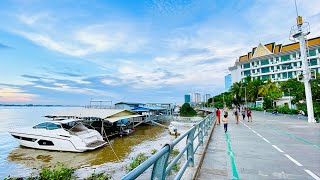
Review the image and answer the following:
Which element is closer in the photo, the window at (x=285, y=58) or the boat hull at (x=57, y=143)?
the boat hull at (x=57, y=143)

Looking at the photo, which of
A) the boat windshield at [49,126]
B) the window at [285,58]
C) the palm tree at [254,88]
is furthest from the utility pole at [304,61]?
the window at [285,58]

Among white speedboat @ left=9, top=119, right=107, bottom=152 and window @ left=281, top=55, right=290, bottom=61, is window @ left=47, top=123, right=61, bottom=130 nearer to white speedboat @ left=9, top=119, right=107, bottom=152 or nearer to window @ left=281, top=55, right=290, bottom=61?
white speedboat @ left=9, top=119, right=107, bottom=152

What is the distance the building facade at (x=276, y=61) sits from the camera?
57281mm

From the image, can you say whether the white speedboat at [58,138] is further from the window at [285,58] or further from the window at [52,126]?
the window at [285,58]

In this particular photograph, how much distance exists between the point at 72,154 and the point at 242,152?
542 inches

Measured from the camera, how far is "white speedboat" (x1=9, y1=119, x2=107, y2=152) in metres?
16.3

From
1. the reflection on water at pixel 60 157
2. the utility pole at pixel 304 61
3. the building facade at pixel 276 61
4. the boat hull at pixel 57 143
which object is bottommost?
the reflection on water at pixel 60 157

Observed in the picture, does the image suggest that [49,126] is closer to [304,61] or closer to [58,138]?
[58,138]

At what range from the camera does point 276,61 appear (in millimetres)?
64250

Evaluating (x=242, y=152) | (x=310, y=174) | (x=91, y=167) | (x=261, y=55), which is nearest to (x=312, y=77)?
(x=242, y=152)

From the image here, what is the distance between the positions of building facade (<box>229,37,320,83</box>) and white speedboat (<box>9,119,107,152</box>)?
59.4m

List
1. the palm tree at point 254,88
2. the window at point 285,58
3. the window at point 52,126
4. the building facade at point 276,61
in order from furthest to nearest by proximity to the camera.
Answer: the window at point 285,58 < the palm tree at point 254,88 < the building facade at point 276,61 < the window at point 52,126

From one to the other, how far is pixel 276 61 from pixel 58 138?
6830 cm

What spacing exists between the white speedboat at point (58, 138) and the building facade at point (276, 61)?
59.4m
